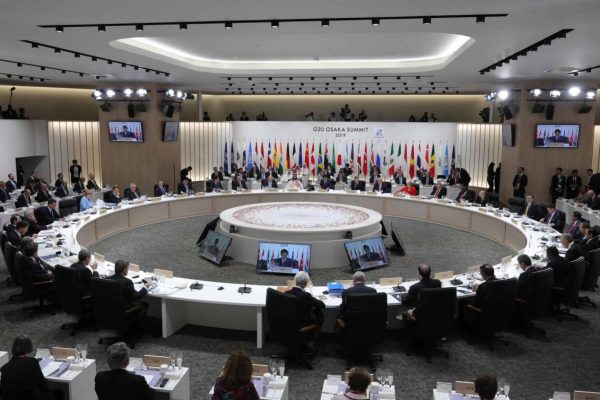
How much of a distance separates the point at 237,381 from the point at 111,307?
342 cm

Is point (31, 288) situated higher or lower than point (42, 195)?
lower

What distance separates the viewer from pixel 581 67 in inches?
500

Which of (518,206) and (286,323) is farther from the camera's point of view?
(518,206)

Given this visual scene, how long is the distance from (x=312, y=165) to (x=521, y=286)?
52.3ft

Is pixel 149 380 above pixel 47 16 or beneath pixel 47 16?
beneath

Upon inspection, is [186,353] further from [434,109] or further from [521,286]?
[434,109]

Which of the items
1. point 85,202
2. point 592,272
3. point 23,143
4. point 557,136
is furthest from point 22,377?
point 23,143

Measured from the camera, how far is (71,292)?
7.25 m

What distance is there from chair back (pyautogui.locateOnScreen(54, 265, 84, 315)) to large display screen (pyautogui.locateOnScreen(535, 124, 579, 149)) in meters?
14.3

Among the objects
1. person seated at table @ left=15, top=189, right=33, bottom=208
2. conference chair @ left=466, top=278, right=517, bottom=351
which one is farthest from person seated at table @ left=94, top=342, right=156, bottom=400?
person seated at table @ left=15, top=189, right=33, bottom=208

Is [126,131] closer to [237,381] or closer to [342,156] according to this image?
[342,156]

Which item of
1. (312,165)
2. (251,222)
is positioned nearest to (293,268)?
(251,222)

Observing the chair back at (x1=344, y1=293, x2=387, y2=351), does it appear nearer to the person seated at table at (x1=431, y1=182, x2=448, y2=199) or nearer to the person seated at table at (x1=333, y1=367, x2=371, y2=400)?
the person seated at table at (x1=333, y1=367, x2=371, y2=400)

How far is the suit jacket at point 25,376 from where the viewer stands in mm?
4363
